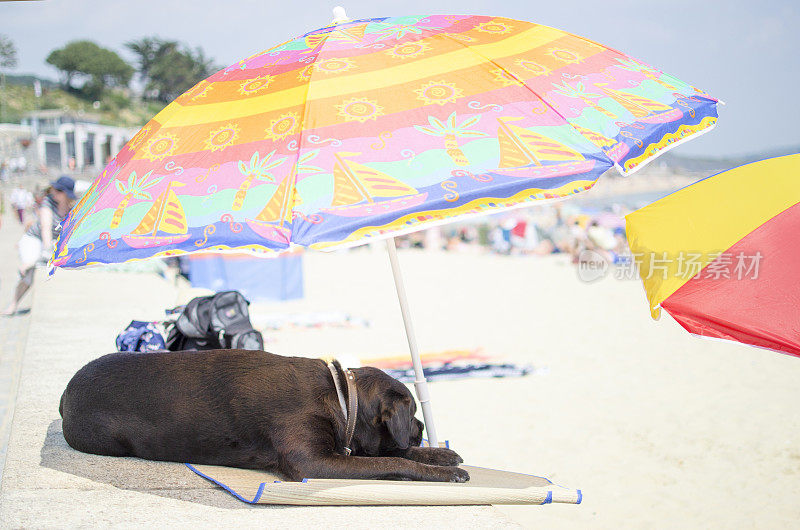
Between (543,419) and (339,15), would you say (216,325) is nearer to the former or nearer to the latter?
(339,15)

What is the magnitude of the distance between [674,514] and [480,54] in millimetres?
3269

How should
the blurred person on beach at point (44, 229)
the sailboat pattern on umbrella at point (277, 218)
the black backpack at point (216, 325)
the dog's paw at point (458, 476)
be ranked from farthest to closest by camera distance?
the blurred person on beach at point (44, 229)
the black backpack at point (216, 325)
the dog's paw at point (458, 476)
the sailboat pattern on umbrella at point (277, 218)

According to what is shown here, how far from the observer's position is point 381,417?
3139 mm

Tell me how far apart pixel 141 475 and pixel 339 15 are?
2.27 meters

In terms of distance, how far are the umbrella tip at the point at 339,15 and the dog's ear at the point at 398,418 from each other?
69.5 inches

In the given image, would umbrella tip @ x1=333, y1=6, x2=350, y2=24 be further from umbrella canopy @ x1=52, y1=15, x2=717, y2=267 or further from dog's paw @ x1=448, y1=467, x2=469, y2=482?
dog's paw @ x1=448, y1=467, x2=469, y2=482

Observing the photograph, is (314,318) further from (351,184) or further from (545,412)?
(351,184)

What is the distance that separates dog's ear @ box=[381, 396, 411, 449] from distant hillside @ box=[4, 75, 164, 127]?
106175mm

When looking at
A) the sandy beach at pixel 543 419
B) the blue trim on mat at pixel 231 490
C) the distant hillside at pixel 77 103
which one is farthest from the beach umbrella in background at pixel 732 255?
the distant hillside at pixel 77 103

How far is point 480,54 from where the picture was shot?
2.91 meters

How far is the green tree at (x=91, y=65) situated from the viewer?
122m

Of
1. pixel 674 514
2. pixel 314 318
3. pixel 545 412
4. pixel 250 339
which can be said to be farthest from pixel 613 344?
pixel 250 339

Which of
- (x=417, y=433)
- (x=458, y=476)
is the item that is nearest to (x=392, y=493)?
→ (x=458, y=476)

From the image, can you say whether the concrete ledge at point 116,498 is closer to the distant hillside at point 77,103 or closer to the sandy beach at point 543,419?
the sandy beach at point 543,419
